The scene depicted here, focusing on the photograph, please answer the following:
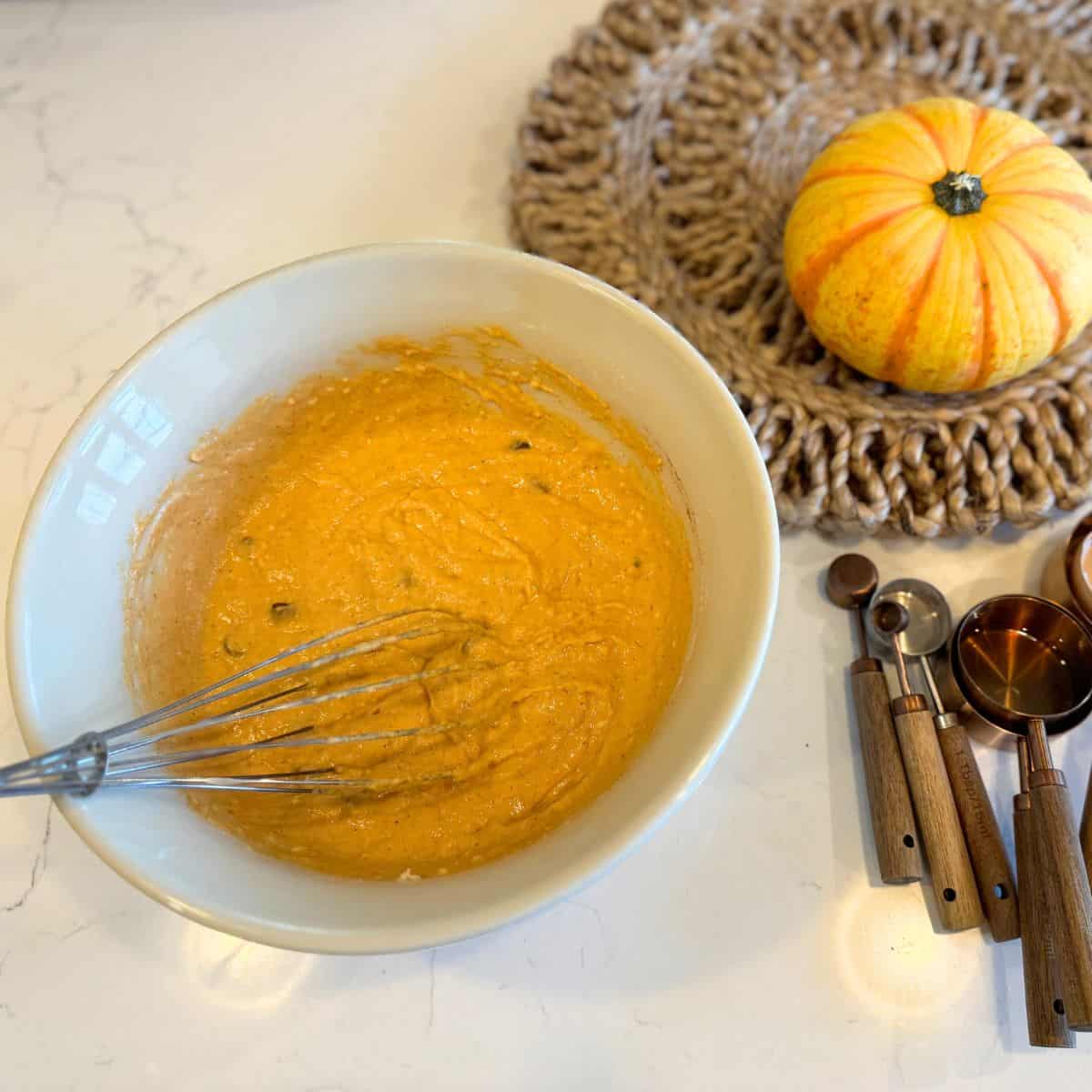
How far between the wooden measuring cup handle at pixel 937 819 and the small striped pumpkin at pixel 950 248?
0.28 metres

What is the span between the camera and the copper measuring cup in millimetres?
626

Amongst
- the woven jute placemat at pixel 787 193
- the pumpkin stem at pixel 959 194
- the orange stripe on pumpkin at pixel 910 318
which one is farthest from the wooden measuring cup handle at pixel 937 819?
the pumpkin stem at pixel 959 194

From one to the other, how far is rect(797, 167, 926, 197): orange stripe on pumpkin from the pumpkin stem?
0.06 feet

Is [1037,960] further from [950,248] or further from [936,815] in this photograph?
[950,248]

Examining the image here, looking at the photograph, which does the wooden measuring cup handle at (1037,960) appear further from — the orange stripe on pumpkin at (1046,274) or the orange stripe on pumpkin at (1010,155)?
the orange stripe on pumpkin at (1010,155)

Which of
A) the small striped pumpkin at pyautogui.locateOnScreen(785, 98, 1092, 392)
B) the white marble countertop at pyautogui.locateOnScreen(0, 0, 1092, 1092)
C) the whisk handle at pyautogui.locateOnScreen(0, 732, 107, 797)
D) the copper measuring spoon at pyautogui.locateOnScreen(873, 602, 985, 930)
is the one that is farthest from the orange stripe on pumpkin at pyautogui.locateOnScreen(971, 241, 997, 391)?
the whisk handle at pyautogui.locateOnScreen(0, 732, 107, 797)

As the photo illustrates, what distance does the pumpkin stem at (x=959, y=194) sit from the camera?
71 centimetres

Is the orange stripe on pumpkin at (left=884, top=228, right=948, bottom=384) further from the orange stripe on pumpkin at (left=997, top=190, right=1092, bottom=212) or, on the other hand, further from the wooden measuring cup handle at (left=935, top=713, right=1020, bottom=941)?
the wooden measuring cup handle at (left=935, top=713, right=1020, bottom=941)

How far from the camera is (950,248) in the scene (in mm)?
713

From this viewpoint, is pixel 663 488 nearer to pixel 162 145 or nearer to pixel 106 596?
pixel 106 596

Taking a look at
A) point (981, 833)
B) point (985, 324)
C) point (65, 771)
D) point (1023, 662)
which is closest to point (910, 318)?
point (985, 324)

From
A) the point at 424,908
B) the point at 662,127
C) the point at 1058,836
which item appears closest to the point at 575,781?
the point at 424,908

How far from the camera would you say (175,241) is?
0.93 meters

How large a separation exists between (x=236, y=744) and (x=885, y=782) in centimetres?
48
